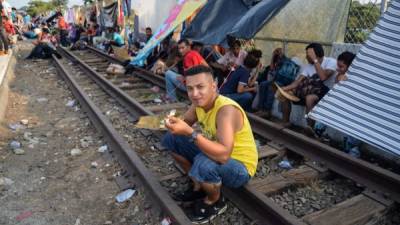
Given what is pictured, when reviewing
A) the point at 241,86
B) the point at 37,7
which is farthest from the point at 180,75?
the point at 37,7

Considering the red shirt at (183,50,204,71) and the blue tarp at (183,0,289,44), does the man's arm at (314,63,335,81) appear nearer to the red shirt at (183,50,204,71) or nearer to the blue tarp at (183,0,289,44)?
the blue tarp at (183,0,289,44)

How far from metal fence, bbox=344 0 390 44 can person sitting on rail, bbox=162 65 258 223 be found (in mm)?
3923

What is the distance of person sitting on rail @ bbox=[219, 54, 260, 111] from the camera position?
6.27 metres

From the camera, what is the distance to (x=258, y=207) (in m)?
3.27

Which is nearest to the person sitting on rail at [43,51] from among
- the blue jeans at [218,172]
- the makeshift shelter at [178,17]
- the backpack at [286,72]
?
the makeshift shelter at [178,17]

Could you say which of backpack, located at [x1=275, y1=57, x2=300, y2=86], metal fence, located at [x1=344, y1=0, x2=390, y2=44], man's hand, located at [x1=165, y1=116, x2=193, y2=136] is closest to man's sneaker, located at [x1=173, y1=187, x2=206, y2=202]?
man's hand, located at [x1=165, y1=116, x2=193, y2=136]

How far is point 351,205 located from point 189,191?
1.56 metres

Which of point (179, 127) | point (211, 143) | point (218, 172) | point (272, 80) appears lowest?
point (218, 172)

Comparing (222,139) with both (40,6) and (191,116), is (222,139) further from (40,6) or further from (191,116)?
(40,6)

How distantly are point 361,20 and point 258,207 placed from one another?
14.1ft

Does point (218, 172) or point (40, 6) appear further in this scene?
point (40, 6)

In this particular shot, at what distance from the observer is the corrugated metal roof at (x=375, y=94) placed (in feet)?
10.9

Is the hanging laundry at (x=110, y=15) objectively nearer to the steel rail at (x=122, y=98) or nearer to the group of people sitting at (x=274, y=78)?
the steel rail at (x=122, y=98)

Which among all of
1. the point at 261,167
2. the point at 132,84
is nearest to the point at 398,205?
the point at 261,167
